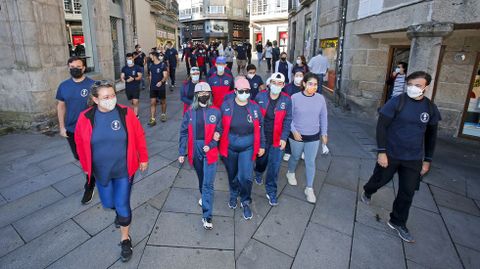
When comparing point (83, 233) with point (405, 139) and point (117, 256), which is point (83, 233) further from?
point (405, 139)

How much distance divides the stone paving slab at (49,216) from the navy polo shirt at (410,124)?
4.26m

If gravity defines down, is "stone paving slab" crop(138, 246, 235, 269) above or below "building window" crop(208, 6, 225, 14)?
below

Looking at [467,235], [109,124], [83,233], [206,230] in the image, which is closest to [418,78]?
[467,235]

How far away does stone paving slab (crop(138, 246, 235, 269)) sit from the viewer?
3.10m

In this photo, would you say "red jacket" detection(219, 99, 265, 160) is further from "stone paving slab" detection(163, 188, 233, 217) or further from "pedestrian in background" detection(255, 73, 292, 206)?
"stone paving slab" detection(163, 188, 233, 217)

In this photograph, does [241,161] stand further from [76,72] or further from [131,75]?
[131,75]

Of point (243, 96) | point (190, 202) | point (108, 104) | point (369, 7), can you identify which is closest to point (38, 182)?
point (190, 202)

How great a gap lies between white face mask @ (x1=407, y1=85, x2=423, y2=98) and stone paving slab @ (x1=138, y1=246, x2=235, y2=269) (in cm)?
287

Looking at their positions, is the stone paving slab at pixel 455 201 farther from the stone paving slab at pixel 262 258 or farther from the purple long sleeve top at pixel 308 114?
the stone paving slab at pixel 262 258

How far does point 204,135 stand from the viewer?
352 centimetres

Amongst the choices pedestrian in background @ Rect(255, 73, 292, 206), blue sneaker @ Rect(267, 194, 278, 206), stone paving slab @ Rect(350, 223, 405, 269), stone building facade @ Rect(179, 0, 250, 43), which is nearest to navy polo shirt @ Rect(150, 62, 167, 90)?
pedestrian in background @ Rect(255, 73, 292, 206)

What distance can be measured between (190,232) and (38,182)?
9.83 ft

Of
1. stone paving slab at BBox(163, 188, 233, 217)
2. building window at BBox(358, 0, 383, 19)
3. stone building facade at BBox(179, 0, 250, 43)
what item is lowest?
stone paving slab at BBox(163, 188, 233, 217)

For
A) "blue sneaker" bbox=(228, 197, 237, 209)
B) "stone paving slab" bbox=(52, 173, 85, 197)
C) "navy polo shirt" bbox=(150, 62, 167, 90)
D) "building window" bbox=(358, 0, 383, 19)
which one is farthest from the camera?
Answer: "navy polo shirt" bbox=(150, 62, 167, 90)
